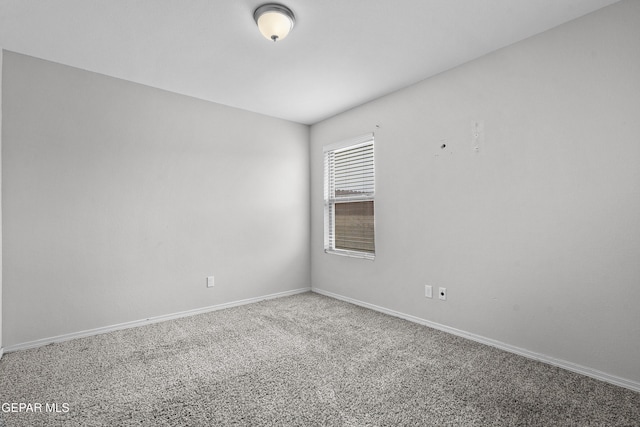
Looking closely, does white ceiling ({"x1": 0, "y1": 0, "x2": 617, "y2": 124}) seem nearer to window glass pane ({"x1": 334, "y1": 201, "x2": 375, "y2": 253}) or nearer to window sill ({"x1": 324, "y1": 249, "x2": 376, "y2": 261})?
window glass pane ({"x1": 334, "y1": 201, "x2": 375, "y2": 253})

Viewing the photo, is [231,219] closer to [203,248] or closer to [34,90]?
[203,248]

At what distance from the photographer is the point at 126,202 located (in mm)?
3119

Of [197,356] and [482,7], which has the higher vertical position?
[482,7]

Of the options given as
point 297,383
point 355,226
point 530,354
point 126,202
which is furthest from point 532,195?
point 126,202

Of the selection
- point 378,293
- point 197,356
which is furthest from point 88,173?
point 378,293

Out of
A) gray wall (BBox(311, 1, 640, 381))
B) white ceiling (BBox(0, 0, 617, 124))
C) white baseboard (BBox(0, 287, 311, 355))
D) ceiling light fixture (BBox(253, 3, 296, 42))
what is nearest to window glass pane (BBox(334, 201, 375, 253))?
gray wall (BBox(311, 1, 640, 381))

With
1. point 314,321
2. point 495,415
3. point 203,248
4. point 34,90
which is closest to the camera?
point 495,415

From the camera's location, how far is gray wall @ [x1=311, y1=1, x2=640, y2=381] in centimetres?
201

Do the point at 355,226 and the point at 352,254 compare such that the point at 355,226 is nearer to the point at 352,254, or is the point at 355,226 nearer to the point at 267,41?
the point at 352,254

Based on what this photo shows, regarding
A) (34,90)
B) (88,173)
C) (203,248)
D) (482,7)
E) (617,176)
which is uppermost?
(482,7)

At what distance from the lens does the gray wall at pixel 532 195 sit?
2008 millimetres

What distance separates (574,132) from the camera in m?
2.19

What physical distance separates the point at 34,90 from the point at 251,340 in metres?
2.92

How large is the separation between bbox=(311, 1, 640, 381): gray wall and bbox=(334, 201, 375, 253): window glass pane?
0.38 m
